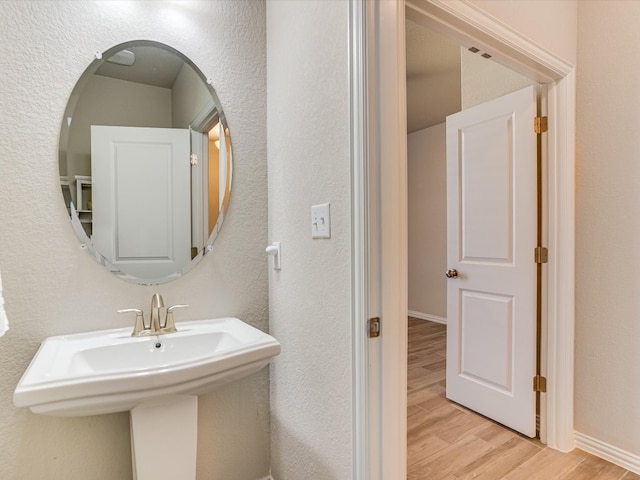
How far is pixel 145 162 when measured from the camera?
4.61 feet

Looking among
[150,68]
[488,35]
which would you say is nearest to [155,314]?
[150,68]

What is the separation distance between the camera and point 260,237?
5.21 feet

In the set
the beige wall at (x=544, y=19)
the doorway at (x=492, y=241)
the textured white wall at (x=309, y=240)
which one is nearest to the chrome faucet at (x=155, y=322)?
the textured white wall at (x=309, y=240)

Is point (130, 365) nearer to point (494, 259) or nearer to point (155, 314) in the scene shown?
point (155, 314)

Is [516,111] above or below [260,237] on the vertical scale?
above

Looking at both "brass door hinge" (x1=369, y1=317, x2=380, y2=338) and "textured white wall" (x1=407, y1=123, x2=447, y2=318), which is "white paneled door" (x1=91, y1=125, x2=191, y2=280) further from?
"textured white wall" (x1=407, y1=123, x2=447, y2=318)

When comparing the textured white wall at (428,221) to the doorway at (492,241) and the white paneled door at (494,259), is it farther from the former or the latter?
the white paneled door at (494,259)

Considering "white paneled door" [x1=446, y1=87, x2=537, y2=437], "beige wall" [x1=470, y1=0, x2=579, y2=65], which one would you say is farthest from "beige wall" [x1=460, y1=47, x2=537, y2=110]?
"beige wall" [x1=470, y1=0, x2=579, y2=65]

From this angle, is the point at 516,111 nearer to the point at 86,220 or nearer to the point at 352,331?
the point at 352,331

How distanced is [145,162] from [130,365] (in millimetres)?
763

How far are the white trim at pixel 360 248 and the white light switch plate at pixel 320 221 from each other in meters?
0.16

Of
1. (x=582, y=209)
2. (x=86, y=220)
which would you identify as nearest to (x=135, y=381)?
(x=86, y=220)

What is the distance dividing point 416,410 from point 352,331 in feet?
5.27

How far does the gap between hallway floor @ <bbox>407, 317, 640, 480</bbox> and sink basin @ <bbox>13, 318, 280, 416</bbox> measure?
1156 mm
